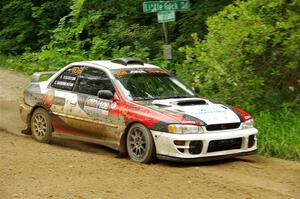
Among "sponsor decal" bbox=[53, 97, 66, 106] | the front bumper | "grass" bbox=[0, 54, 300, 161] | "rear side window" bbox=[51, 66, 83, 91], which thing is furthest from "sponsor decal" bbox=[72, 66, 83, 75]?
"grass" bbox=[0, 54, 300, 161]

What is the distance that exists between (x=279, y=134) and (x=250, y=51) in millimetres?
2213

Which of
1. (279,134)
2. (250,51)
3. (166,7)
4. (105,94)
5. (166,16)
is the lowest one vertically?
(279,134)

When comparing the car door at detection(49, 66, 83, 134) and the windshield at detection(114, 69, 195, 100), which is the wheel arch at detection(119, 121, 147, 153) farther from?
the car door at detection(49, 66, 83, 134)

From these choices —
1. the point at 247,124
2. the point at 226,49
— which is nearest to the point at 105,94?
the point at 247,124

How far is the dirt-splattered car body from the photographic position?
8.26 meters

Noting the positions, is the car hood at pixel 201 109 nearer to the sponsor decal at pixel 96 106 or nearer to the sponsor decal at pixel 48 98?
the sponsor decal at pixel 96 106

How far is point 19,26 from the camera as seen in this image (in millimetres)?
23109

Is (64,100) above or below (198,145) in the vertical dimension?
above

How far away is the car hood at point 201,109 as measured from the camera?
27.7 feet

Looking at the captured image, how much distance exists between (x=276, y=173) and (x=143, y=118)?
205 cm

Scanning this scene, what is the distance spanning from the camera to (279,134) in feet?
32.1

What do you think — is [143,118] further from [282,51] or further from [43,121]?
[282,51]

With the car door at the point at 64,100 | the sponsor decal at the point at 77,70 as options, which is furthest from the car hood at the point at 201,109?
the sponsor decal at the point at 77,70

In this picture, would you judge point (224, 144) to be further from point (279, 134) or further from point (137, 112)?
point (279, 134)
